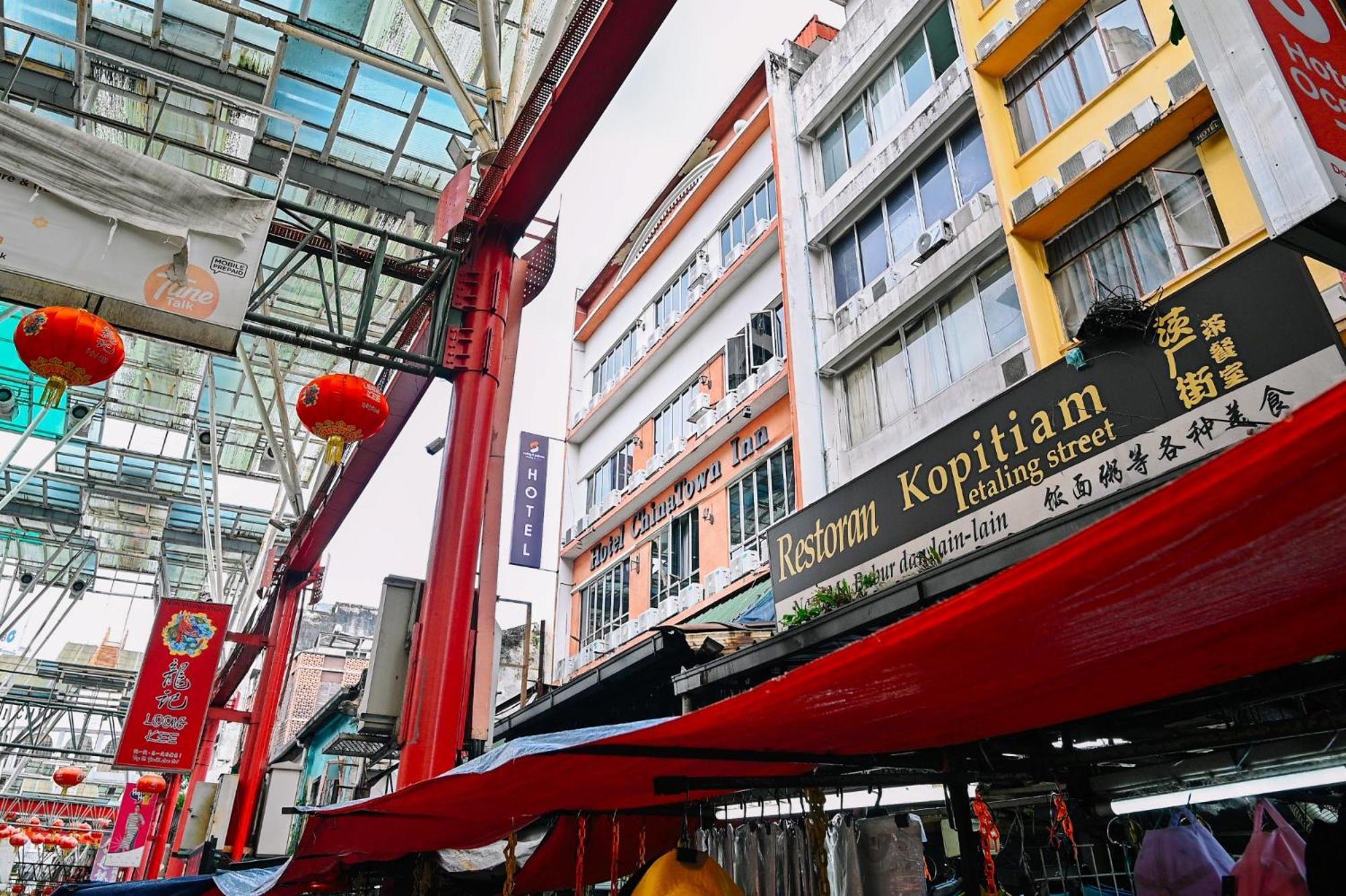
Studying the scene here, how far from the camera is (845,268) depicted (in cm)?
1573

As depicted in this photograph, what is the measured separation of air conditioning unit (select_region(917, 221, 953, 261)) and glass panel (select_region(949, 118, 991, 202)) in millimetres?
570

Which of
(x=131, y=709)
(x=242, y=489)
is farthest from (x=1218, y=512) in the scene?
(x=242, y=489)

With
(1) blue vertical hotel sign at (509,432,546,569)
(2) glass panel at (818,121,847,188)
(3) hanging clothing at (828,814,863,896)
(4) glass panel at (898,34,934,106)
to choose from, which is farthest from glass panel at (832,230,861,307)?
(3) hanging clothing at (828,814,863,896)

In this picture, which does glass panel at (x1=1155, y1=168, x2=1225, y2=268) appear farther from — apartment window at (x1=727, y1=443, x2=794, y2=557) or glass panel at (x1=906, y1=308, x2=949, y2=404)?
apartment window at (x1=727, y1=443, x2=794, y2=557)

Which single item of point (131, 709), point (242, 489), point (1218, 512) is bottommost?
point (1218, 512)

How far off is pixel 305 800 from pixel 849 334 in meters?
20.6

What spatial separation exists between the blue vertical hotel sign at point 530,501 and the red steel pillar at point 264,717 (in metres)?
5.36

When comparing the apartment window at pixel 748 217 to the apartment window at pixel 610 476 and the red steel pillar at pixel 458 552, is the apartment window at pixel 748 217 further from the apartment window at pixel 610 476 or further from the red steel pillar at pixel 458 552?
the red steel pillar at pixel 458 552

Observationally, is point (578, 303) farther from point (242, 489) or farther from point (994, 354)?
point (994, 354)

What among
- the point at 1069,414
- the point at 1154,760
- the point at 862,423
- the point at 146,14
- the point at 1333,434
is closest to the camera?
the point at 1333,434

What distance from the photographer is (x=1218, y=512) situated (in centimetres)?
156

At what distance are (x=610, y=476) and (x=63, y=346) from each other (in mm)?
17661

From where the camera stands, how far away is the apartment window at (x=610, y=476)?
909 inches

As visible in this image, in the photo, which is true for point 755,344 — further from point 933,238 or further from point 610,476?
point 610,476
